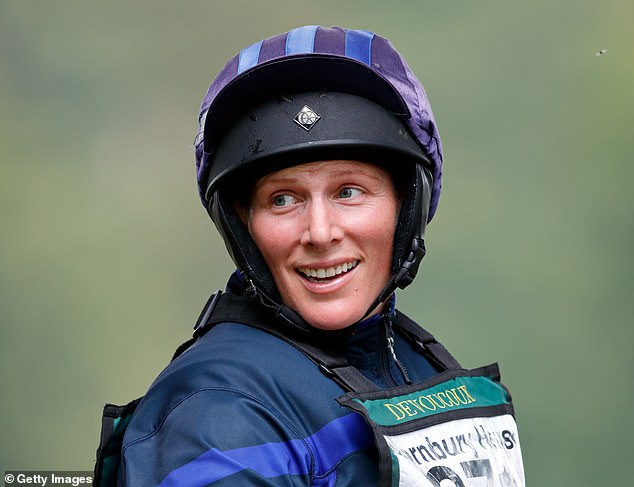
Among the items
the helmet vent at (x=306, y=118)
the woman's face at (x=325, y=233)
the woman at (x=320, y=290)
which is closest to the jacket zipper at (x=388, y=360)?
the woman at (x=320, y=290)

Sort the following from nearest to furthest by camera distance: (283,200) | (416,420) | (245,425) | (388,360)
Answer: (245,425), (416,420), (283,200), (388,360)

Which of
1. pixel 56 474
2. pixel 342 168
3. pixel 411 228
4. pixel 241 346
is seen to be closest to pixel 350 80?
pixel 342 168

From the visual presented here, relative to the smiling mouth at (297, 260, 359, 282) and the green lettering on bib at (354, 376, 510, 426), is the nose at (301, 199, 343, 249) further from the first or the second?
the green lettering on bib at (354, 376, 510, 426)

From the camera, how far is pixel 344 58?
182 centimetres

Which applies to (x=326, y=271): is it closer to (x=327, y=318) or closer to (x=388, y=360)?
(x=327, y=318)

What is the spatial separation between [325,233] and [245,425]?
14.5 inches

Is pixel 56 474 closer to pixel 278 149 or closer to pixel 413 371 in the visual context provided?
pixel 413 371

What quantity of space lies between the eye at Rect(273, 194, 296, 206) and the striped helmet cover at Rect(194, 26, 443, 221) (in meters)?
0.16

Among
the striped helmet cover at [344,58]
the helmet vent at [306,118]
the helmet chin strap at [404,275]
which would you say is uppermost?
the striped helmet cover at [344,58]

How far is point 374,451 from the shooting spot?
171 cm

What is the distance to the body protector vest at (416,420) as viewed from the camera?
1.69m

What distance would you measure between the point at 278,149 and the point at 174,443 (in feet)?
1.69

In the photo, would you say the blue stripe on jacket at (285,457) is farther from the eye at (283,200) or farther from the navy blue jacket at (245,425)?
the eye at (283,200)

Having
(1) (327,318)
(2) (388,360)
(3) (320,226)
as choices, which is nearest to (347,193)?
(3) (320,226)
